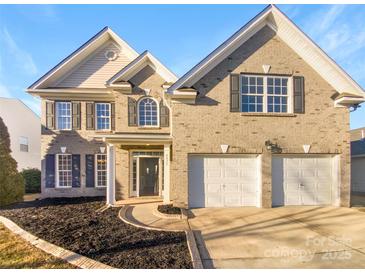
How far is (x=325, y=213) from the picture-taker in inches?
347

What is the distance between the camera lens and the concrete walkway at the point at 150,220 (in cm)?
705

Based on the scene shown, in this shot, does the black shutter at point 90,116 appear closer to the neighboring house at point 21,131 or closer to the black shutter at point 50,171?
the black shutter at point 50,171

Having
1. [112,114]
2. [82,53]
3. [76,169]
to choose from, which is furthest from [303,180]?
[82,53]

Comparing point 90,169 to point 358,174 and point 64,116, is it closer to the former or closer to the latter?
point 64,116

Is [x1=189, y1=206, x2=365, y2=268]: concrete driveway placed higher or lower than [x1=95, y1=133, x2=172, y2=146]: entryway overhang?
lower

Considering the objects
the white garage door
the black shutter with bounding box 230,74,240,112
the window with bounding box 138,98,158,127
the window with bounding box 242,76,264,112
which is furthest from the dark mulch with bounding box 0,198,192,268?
the white garage door

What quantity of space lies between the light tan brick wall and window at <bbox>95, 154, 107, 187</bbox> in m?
6.10

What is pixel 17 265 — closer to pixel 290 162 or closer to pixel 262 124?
pixel 262 124

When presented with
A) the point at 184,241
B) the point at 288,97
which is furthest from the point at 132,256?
the point at 288,97

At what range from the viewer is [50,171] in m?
13.2

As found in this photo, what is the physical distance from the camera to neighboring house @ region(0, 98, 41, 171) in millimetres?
20453

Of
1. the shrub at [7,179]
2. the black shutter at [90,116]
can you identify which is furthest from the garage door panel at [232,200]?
the shrub at [7,179]

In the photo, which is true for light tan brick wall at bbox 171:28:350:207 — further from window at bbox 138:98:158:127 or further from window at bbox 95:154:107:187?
window at bbox 95:154:107:187

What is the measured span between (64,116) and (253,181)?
11.6 meters
